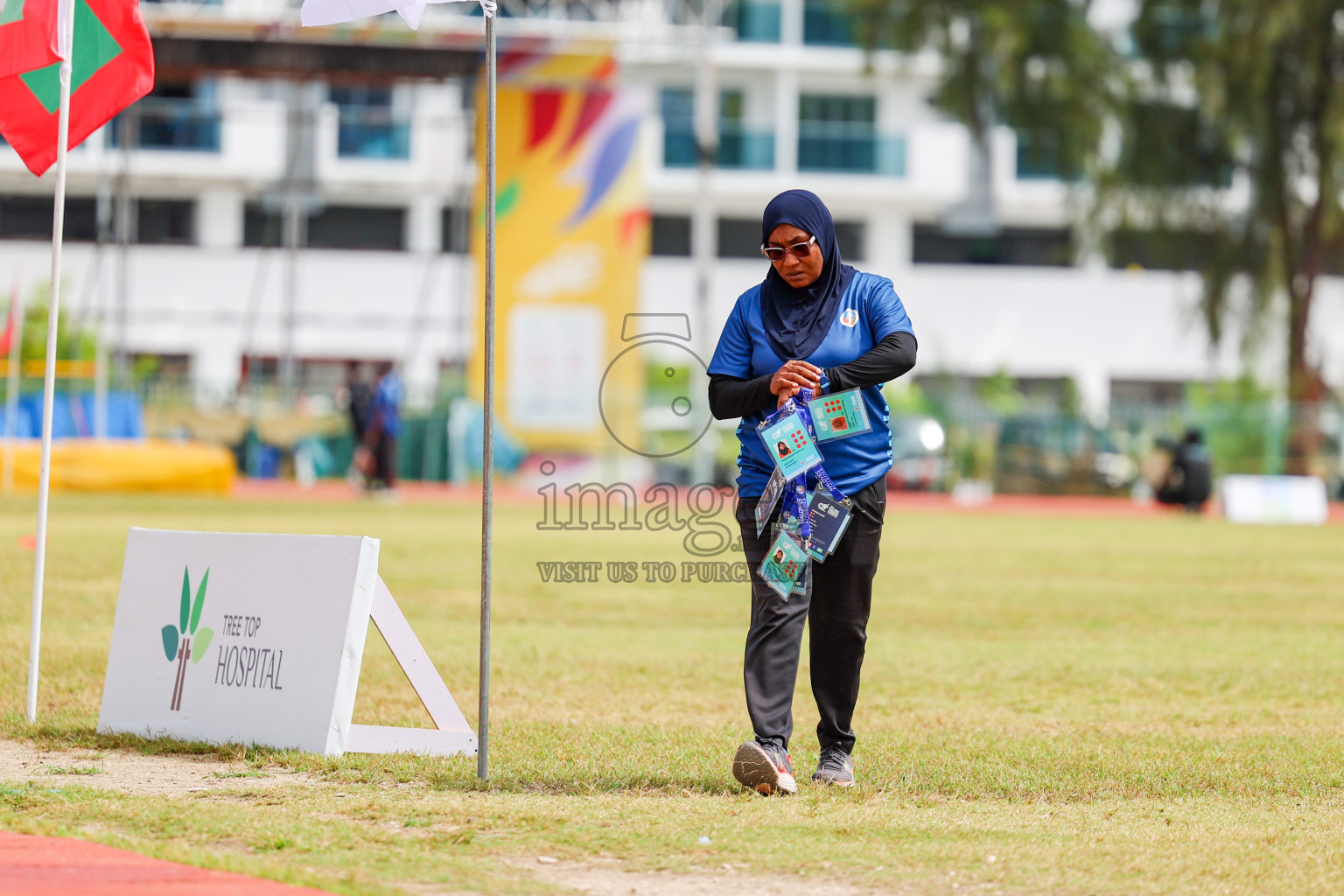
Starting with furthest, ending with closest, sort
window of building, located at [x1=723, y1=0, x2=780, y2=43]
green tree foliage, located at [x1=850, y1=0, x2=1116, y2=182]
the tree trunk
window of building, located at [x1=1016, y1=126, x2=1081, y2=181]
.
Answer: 1. window of building, located at [x1=723, y1=0, x2=780, y2=43]
2. the tree trunk
3. window of building, located at [x1=1016, y1=126, x2=1081, y2=181]
4. green tree foliage, located at [x1=850, y1=0, x2=1116, y2=182]

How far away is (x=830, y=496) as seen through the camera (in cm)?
624

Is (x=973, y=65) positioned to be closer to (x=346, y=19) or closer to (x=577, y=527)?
(x=577, y=527)

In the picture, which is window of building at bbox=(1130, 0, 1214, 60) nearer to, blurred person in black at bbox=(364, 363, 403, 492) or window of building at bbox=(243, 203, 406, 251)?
blurred person in black at bbox=(364, 363, 403, 492)

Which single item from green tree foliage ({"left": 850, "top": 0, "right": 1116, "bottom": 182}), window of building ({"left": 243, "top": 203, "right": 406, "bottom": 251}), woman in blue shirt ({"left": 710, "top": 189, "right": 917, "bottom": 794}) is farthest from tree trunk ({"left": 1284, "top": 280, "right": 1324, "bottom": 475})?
woman in blue shirt ({"left": 710, "top": 189, "right": 917, "bottom": 794})

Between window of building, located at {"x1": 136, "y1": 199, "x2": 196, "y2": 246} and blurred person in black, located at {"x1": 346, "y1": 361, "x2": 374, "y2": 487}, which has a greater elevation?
window of building, located at {"x1": 136, "y1": 199, "x2": 196, "y2": 246}

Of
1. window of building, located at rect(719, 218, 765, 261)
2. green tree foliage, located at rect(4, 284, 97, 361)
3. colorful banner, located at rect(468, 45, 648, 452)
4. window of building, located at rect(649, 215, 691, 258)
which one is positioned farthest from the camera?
window of building, located at rect(719, 218, 765, 261)

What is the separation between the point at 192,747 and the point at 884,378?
3.10 m

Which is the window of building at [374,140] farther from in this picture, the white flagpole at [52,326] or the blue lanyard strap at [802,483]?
the blue lanyard strap at [802,483]

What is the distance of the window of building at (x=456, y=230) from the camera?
34.3 m

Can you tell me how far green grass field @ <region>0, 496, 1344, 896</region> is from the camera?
5.25 m

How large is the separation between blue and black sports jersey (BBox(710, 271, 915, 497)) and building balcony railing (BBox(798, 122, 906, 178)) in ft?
148

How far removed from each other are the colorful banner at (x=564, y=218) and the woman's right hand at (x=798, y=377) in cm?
2451

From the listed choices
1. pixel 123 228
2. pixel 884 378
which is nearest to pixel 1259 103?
pixel 123 228

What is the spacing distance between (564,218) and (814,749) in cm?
2388
